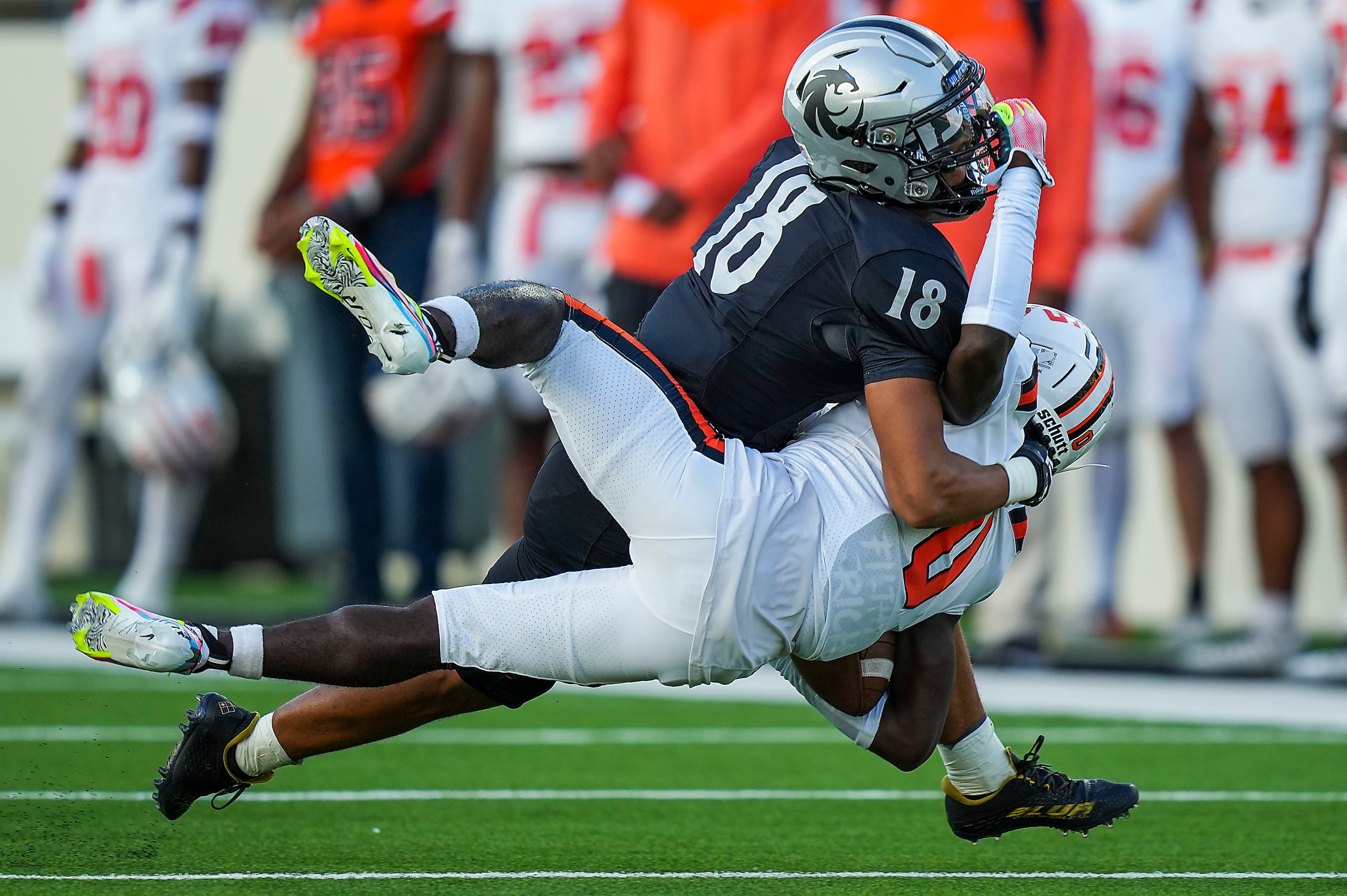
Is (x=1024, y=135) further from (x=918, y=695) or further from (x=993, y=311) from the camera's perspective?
(x=918, y=695)

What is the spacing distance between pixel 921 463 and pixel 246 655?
44.8 inches

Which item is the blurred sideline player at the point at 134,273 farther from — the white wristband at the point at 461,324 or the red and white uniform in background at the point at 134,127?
the white wristband at the point at 461,324

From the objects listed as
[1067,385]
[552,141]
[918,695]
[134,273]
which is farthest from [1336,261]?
[134,273]

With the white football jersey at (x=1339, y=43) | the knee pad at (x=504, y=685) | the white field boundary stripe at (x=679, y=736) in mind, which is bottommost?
the white field boundary stripe at (x=679, y=736)

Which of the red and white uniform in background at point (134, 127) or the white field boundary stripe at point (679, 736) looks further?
the red and white uniform in background at point (134, 127)

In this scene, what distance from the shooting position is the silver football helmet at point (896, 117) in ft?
10.9

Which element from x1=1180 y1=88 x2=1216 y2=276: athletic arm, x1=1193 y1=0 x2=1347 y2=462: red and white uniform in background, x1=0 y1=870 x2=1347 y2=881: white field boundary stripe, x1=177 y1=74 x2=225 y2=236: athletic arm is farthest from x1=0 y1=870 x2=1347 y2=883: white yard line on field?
x1=177 y1=74 x2=225 y2=236: athletic arm

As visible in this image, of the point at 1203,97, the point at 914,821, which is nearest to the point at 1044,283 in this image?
the point at 1203,97

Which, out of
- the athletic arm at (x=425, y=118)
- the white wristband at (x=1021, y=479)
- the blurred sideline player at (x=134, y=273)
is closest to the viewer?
the white wristband at (x=1021, y=479)

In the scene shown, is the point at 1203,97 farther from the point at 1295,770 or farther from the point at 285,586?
the point at 285,586

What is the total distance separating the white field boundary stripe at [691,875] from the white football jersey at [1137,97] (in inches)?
149

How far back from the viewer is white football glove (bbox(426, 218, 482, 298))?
710 cm

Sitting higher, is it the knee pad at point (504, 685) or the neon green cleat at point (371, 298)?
the neon green cleat at point (371, 298)

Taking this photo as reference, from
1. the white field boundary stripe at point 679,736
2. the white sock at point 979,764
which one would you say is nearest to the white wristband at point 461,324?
the white sock at point 979,764
